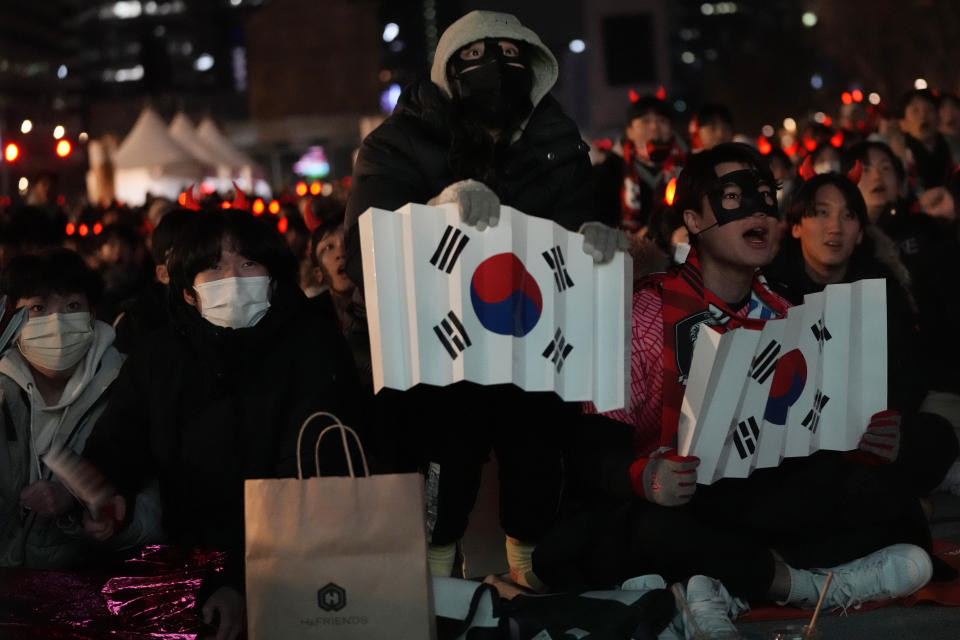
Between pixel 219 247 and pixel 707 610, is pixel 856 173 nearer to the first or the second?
pixel 707 610

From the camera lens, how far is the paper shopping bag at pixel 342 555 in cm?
400

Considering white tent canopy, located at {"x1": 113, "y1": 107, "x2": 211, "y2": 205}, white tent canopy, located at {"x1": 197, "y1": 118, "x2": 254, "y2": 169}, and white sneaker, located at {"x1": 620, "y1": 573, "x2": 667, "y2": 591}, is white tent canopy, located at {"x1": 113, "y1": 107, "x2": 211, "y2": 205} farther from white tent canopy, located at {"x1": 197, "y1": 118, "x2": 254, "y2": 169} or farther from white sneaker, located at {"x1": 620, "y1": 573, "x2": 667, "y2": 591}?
white sneaker, located at {"x1": 620, "y1": 573, "x2": 667, "y2": 591}

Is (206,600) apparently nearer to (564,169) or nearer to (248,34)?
(564,169)

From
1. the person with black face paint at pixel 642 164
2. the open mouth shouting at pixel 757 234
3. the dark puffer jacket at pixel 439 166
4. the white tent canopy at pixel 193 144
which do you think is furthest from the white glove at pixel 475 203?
the white tent canopy at pixel 193 144

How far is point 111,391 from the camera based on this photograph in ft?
17.9

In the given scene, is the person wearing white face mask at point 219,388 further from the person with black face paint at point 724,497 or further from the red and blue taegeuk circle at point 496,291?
the person with black face paint at point 724,497

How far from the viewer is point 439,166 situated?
518 centimetres

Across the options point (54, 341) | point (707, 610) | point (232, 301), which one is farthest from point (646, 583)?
point (54, 341)

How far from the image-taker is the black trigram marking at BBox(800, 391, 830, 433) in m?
5.11

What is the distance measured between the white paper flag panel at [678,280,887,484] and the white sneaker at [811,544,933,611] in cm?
44

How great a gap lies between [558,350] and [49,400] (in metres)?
2.04

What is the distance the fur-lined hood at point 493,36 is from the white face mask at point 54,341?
5.52 ft

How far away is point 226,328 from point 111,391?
76cm

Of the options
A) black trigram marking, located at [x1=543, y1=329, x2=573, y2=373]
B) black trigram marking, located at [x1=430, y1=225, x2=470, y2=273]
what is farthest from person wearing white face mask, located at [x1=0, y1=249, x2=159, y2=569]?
black trigram marking, located at [x1=543, y1=329, x2=573, y2=373]
